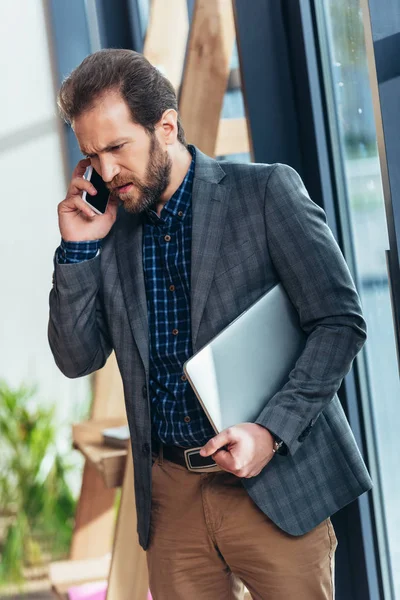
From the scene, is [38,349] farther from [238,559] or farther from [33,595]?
[238,559]

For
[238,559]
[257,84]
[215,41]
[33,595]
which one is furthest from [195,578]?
[33,595]

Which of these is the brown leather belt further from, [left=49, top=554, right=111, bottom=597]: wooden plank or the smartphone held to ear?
[left=49, top=554, right=111, bottom=597]: wooden plank

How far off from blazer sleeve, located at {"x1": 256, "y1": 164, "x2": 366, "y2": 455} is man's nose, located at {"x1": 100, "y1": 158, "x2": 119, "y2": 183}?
278 millimetres

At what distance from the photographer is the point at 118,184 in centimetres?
149

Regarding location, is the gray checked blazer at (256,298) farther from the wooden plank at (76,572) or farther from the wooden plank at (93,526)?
the wooden plank at (93,526)

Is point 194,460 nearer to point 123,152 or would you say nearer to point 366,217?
point 123,152

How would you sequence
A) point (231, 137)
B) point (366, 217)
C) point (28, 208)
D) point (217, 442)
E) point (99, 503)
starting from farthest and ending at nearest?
point (28, 208) < point (99, 503) < point (231, 137) < point (366, 217) < point (217, 442)

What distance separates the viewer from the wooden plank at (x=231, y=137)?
90.7 inches

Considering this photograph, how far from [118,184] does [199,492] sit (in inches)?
21.6

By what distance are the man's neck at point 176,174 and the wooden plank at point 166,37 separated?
0.86m

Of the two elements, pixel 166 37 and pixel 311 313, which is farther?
pixel 166 37

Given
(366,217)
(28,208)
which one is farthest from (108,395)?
(28,208)

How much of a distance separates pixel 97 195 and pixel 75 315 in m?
0.24

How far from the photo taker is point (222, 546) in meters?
1.48
